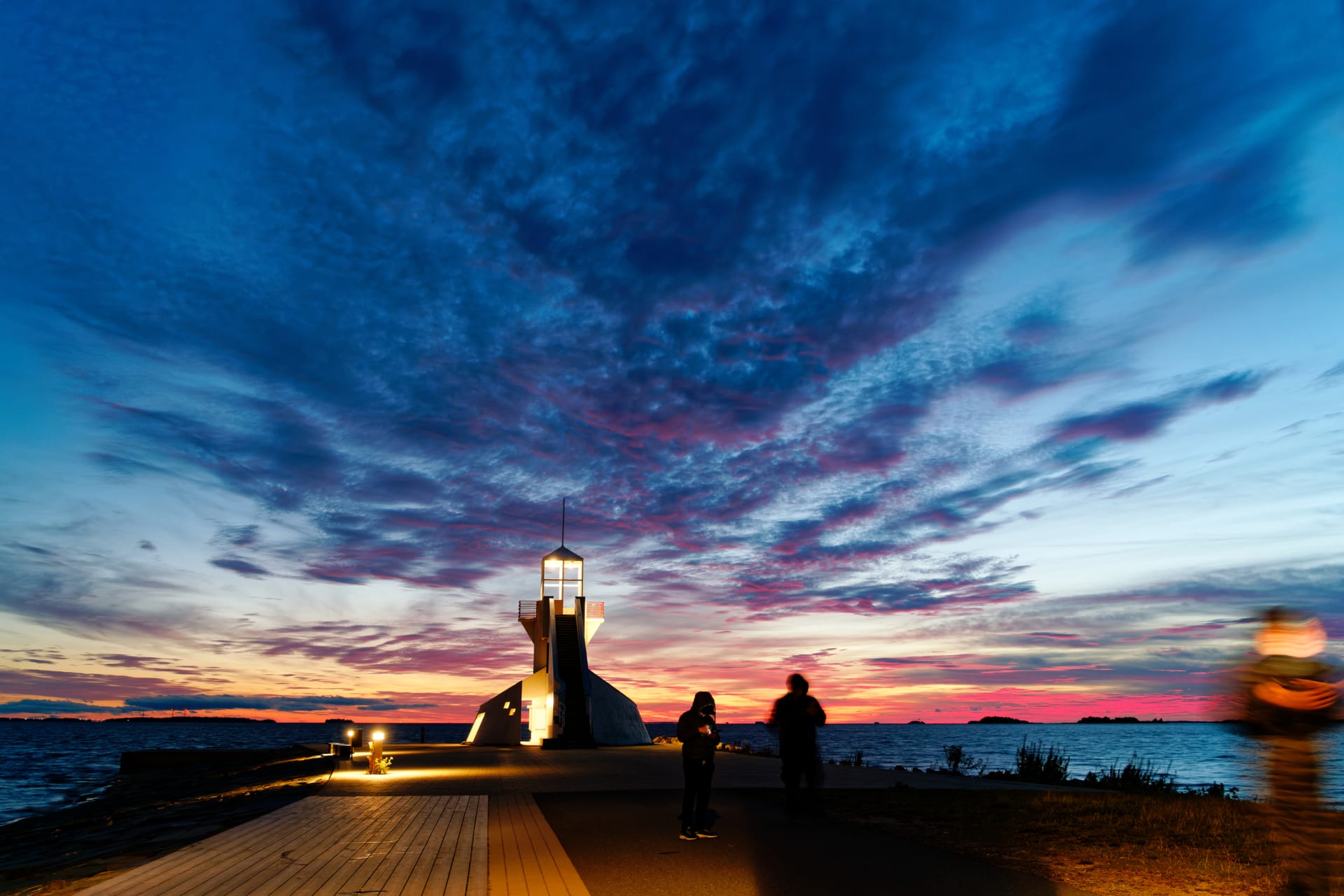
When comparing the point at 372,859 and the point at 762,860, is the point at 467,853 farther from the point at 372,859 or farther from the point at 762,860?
the point at 762,860

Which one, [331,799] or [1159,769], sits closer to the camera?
[331,799]

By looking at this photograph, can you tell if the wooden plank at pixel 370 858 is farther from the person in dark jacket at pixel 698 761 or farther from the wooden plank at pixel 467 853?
the person in dark jacket at pixel 698 761

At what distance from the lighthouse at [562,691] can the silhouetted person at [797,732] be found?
23074 millimetres

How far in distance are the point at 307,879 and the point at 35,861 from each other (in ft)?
23.8

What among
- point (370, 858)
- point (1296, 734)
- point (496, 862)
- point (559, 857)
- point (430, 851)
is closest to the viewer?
point (1296, 734)

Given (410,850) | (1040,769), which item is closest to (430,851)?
(410,850)

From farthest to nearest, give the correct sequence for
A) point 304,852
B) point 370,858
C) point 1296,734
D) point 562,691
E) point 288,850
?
1. point 562,691
2. point 288,850
3. point 304,852
4. point 370,858
5. point 1296,734

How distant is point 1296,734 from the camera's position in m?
5.27

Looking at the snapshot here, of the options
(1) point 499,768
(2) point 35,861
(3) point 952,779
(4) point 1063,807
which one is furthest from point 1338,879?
(1) point 499,768

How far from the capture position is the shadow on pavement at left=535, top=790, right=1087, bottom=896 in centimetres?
754

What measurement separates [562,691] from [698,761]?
2562cm

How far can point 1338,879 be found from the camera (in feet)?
26.0

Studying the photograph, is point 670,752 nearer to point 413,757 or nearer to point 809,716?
point 413,757

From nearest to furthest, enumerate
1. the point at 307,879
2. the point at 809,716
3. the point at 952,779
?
the point at 307,879
the point at 809,716
the point at 952,779
